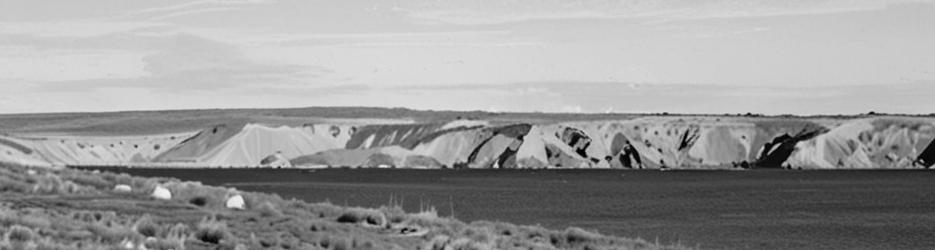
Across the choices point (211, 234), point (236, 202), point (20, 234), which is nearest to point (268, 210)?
point (236, 202)

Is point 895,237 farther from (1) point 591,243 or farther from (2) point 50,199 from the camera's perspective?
(2) point 50,199

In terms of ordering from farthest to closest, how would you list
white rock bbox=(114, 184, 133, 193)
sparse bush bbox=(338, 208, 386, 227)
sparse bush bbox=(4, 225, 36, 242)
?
white rock bbox=(114, 184, 133, 193), sparse bush bbox=(338, 208, 386, 227), sparse bush bbox=(4, 225, 36, 242)

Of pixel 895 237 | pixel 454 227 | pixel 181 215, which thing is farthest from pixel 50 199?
pixel 895 237

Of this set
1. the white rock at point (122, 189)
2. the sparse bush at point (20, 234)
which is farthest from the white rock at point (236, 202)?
the sparse bush at point (20, 234)

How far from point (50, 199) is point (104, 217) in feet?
12.9

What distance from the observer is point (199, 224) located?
24219 mm

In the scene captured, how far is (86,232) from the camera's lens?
2200 cm

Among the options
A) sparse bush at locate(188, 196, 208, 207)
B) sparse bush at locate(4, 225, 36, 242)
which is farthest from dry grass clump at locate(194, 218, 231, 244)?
sparse bush at locate(188, 196, 208, 207)

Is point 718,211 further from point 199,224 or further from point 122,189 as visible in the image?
point 199,224

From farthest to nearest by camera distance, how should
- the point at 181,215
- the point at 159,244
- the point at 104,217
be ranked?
the point at 181,215 → the point at 104,217 → the point at 159,244

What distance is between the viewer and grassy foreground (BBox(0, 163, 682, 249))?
869 inches

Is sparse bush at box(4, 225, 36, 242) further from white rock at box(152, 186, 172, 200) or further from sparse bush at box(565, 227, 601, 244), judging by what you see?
sparse bush at box(565, 227, 601, 244)

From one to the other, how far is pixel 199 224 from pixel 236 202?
20.5ft

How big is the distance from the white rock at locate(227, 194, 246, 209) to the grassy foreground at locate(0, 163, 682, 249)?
6.0 inches
